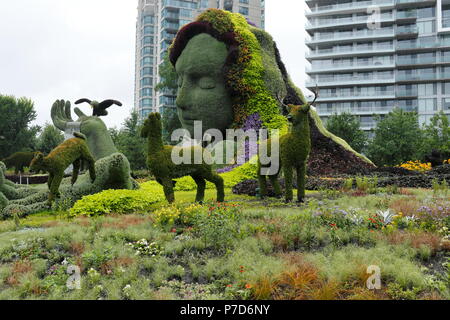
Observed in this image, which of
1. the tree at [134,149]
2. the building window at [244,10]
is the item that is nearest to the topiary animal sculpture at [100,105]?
the tree at [134,149]

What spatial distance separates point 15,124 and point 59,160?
37.3m

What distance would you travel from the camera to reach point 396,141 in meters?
27.9

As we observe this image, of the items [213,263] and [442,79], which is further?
[442,79]

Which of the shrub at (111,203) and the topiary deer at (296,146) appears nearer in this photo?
the shrub at (111,203)

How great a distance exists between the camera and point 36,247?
5977mm

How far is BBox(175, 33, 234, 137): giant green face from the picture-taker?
725 inches

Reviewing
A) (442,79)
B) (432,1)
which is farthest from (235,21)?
(432,1)

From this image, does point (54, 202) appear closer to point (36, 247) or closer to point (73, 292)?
point (36, 247)

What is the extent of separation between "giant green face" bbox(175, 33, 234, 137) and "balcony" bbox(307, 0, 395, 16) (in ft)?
153

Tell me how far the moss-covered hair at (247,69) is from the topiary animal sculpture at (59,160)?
31.6 feet

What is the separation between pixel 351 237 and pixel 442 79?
55907mm

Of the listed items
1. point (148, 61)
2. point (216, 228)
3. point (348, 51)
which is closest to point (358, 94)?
point (348, 51)

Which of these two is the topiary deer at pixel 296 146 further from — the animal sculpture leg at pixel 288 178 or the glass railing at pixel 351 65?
the glass railing at pixel 351 65

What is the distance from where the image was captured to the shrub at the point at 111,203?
28.2 feet
